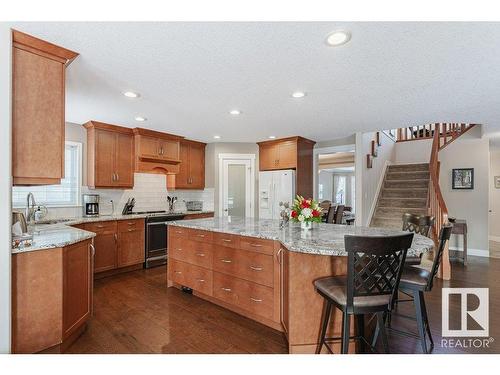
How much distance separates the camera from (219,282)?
2.89 meters

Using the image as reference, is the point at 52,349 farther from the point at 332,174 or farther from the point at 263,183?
the point at 332,174

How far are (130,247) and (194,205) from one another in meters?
1.83

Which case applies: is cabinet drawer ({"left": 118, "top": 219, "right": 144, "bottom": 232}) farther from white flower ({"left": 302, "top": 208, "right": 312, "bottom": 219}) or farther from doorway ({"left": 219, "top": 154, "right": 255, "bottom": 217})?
white flower ({"left": 302, "top": 208, "right": 312, "bottom": 219})

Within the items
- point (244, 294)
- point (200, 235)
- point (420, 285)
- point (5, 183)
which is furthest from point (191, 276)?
point (420, 285)

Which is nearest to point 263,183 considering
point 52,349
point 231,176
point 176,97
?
point 231,176

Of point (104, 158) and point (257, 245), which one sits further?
point (104, 158)

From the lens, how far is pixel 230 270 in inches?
109

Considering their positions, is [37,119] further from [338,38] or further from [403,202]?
[403,202]

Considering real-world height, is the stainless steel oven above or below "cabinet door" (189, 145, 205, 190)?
below

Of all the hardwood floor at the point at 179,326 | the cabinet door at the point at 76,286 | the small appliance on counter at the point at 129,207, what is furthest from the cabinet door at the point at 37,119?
the small appliance on counter at the point at 129,207

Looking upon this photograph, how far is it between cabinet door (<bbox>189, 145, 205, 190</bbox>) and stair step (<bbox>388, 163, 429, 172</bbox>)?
4.81m

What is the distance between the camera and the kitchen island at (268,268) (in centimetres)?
206

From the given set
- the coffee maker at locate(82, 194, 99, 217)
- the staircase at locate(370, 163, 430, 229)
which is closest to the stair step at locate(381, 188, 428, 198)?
the staircase at locate(370, 163, 430, 229)

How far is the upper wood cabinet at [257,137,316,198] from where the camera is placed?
5.28 m
